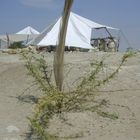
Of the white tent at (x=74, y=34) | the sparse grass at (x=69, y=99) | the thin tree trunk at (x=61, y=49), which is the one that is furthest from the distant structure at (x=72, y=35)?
the thin tree trunk at (x=61, y=49)

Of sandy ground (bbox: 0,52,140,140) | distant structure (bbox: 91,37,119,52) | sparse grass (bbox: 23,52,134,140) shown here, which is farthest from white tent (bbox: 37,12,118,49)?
sparse grass (bbox: 23,52,134,140)

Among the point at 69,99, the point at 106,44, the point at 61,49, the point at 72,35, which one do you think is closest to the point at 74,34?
the point at 72,35

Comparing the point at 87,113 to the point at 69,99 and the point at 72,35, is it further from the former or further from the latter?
the point at 72,35

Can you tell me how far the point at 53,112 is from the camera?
5965 mm

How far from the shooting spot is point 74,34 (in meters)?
21.0

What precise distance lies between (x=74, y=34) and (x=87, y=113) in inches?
597

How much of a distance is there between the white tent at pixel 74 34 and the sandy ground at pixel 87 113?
1194cm

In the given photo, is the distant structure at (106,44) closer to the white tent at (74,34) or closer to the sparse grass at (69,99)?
the white tent at (74,34)

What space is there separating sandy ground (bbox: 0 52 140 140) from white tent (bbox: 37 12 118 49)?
1194 cm

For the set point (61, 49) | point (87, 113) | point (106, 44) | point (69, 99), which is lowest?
point (87, 113)

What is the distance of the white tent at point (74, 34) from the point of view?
789 inches

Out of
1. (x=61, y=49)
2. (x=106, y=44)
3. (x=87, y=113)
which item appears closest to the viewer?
(x=87, y=113)

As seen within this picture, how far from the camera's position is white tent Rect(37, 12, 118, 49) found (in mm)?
20047

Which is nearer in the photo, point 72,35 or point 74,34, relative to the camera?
point 72,35
